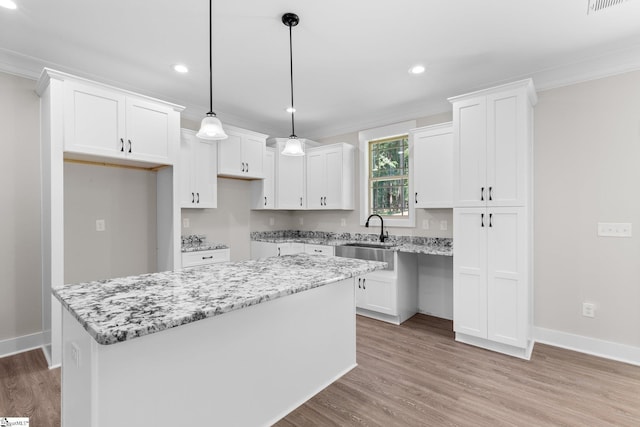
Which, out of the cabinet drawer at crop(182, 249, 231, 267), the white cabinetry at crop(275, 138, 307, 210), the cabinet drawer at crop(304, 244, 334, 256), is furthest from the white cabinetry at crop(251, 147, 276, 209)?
the cabinet drawer at crop(182, 249, 231, 267)

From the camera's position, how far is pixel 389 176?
173 inches

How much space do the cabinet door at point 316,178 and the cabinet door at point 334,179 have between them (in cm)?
6

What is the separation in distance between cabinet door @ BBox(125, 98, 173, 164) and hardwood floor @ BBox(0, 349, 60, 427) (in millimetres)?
1947

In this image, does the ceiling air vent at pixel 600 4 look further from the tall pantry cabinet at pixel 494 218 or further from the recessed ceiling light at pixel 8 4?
the recessed ceiling light at pixel 8 4

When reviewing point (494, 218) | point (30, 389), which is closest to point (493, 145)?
point (494, 218)

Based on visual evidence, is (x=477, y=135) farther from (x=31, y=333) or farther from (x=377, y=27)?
(x=31, y=333)

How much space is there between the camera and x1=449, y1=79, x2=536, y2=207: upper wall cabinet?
8.93ft

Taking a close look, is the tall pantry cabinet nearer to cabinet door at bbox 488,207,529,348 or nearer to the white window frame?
cabinet door at bbox 488,207,529,348

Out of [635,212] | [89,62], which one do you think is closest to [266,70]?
[89,62]

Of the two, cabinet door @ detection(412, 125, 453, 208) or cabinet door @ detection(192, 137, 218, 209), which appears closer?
cabinet door @ detection(412, 125, 453, 208)

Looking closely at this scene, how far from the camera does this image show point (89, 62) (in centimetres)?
281

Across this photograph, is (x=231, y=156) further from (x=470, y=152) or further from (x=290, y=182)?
(x=470, y=152)

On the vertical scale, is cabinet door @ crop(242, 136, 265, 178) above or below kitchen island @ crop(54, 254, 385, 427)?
above

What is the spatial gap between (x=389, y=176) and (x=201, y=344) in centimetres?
354
